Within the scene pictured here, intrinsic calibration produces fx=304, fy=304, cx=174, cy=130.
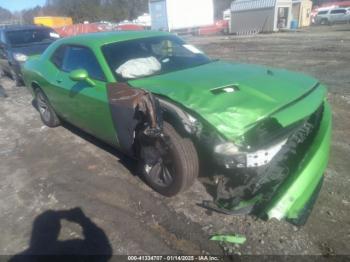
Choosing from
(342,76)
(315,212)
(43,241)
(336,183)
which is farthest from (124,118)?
(342,76)

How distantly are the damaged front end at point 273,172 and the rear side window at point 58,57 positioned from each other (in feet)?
9.92

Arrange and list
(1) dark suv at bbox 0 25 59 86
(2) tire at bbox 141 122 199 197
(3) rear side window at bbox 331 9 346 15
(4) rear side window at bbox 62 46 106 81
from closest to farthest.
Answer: (2) tire at bbox 141 122 199 197
(4) rear side window at bbox 62 46 106 81
(1) dark suv at bbox 0 25 59 86
(3) rear side window at bbox 331 9 346 15

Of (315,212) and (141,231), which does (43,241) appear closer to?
(141,231)

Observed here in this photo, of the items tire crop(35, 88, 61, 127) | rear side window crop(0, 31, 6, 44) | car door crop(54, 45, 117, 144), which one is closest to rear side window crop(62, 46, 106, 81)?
car door crop(54, 45, 117, 144)

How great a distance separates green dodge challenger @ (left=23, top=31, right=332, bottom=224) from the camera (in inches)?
102

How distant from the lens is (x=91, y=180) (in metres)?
3.72

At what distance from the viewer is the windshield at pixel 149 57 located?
3.51 metres

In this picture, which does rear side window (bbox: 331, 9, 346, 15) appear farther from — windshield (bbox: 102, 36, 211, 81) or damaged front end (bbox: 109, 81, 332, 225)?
damaged front end (bbox: 109, 81, 332, 225)

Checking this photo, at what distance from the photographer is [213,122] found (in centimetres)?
253

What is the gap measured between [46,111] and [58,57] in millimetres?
1326

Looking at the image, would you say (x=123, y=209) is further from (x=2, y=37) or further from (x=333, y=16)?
(x=333, y=16)

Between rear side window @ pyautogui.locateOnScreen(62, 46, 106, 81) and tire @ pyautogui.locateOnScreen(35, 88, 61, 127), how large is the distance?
1.19 m

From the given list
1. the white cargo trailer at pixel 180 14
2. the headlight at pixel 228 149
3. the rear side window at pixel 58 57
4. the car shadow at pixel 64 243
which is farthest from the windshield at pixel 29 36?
the white cargo trailer at pixel 180 14

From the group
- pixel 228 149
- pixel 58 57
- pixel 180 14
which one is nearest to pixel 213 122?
pixel 228 149
